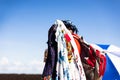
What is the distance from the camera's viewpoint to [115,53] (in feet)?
27.1

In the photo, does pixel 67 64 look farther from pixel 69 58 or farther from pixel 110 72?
pixel 110 72

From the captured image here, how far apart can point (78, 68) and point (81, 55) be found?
0.30 meters

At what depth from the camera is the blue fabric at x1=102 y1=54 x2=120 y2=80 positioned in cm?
786

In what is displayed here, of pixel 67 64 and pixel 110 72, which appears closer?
pixel 67 64

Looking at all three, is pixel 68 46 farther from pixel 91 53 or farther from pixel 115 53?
pixel 115 53

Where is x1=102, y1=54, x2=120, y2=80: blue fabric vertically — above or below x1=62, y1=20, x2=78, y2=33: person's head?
below

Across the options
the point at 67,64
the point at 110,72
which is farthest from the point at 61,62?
the point at 110,72

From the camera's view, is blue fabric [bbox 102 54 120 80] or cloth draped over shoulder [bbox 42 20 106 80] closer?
cloth draped over shoulder [bbox 42 20 106 80]

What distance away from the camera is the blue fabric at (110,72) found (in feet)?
25.8

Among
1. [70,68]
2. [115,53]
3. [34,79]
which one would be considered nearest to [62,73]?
[70,68]

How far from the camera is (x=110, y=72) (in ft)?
26.2

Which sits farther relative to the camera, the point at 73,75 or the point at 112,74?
the point at 112,74

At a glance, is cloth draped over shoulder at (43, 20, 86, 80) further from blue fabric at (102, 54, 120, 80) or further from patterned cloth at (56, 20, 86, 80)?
blue fabric at (102, 54, 120, 80)

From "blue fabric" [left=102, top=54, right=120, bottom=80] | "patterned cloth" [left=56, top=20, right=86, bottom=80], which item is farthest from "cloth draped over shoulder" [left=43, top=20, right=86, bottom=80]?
"blue fabric" [left=102, top=54, right=120, bottom=80]
